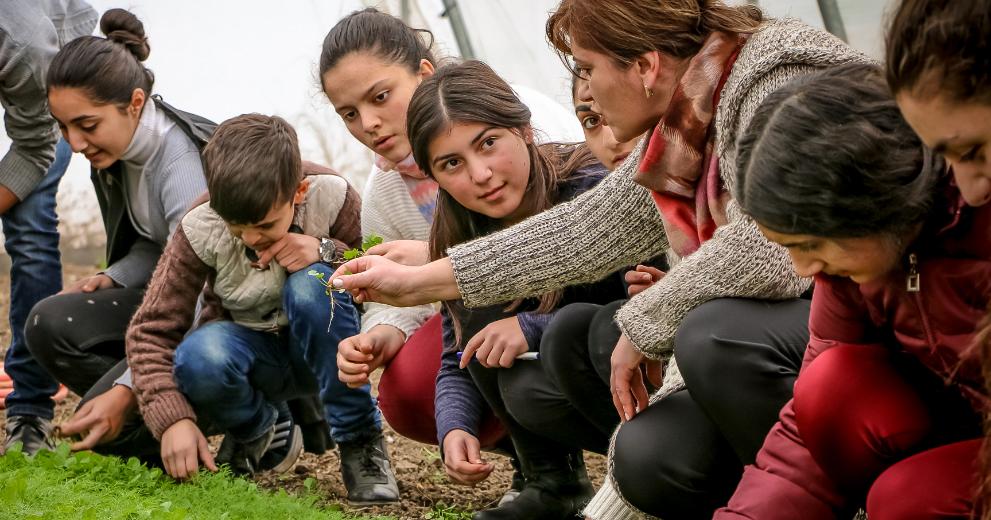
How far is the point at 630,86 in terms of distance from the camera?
2.41 meters

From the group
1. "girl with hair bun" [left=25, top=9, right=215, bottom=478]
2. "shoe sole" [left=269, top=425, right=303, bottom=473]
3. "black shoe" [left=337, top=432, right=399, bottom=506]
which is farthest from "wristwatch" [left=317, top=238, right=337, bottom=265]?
"shoe sole" [left=269, top=425, right=303, bottom=473]

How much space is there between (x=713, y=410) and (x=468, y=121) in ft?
3.67

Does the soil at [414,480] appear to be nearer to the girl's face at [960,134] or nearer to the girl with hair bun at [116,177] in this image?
the girl with hair bun at [116,177]

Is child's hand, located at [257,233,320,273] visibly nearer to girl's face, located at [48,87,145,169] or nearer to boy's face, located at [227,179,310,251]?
boy's face, located at [227,179,310,251]

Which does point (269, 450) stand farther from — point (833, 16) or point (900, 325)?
point (900, 325)

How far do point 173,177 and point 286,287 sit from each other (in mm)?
776

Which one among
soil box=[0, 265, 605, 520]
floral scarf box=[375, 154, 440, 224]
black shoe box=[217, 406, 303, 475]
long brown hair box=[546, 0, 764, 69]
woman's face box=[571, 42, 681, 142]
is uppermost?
long brown hair box=[546, 0, 764, 69]

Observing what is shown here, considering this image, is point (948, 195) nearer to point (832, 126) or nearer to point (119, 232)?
point (832, 126)

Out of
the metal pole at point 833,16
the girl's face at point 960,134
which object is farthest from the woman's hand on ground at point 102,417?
the girl's face at point 960,134

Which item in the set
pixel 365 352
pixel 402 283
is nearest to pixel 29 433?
pixel 365 352

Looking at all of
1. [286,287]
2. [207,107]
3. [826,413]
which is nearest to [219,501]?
[286,287]

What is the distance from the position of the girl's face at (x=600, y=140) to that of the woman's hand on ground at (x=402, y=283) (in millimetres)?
Answer: 605

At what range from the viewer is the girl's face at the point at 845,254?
71.4 inches

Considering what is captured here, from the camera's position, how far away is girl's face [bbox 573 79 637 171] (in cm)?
308
